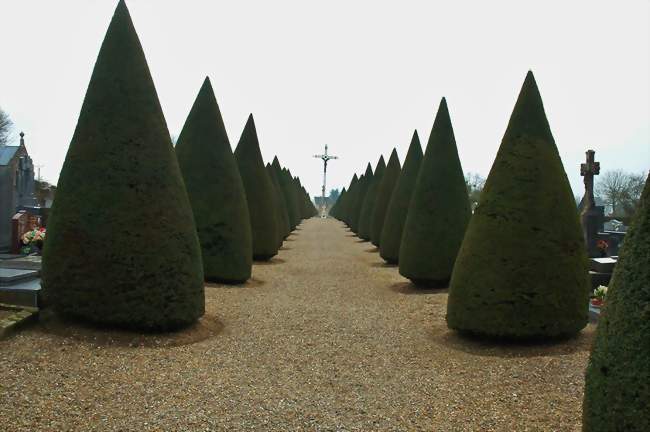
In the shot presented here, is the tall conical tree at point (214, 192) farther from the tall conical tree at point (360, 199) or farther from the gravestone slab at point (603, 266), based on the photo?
the tall conical tree at point (360, 199)

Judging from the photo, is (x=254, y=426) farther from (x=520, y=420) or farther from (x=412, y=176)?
(x=412, y=176)

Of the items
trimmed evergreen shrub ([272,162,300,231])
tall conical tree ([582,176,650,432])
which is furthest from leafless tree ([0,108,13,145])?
tall conical tree ([582,176,650,432])

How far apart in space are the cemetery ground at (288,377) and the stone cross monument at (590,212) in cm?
1270

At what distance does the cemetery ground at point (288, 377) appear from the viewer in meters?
5.38

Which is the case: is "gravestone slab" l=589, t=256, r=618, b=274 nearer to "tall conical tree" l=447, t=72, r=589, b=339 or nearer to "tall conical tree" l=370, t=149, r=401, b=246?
"tall conical tree" l=447, t=72, r=589, b=339

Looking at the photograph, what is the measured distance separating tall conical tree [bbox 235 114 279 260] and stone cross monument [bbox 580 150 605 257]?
1074 centimetres

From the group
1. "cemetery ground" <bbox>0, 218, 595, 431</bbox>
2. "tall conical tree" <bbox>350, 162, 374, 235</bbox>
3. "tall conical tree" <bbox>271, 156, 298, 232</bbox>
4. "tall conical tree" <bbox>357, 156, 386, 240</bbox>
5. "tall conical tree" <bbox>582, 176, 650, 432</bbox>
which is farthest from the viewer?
"tall conical tree" <bbox>350, 162, 374, 235</bbox>

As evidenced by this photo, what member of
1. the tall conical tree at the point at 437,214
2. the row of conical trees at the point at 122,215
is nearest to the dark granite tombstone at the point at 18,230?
the row of conical trees at the point at 122,215

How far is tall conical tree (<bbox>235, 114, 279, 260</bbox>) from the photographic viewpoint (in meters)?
18.5

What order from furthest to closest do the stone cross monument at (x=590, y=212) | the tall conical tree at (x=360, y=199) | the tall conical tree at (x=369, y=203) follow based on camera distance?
the tall conical tree at (x=360, y=199) < the tall conical tree at (x=369, y=203) < the stone cross monument at (x=590, y=212)

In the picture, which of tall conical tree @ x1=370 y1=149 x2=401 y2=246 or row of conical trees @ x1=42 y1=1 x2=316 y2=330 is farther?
tall conical tree @ x1=370 y1=149 x2=401 y2=246

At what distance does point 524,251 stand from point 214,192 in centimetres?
804

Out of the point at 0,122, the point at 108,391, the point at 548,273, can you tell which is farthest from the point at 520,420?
the point at 0,122

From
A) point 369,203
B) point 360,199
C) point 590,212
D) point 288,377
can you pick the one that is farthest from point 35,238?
point 360,199
